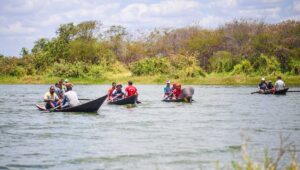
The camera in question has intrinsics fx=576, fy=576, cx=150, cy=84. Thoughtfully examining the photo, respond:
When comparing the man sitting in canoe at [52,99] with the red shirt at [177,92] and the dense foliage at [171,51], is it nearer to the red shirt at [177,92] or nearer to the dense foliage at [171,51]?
the red shirt at [177,92]

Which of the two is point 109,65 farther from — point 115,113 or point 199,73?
point 115,113

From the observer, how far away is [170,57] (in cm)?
6631

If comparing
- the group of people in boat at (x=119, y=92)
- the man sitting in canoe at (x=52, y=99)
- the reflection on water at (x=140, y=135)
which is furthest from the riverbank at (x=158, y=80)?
the man sitting in canoe at (x=52, y=99)

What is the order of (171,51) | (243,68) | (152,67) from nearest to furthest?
(243,68) → (152,67) → (171,51)

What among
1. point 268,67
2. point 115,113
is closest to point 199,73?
point 268,67

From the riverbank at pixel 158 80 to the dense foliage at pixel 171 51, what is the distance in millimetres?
917

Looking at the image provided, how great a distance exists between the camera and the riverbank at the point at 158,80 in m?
53.1

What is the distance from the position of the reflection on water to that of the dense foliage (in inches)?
1179

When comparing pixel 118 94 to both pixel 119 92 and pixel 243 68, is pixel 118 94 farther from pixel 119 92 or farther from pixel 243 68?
pixel 243 68

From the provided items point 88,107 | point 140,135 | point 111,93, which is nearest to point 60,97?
point 88,107

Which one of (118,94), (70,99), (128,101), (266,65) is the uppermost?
(266,65)

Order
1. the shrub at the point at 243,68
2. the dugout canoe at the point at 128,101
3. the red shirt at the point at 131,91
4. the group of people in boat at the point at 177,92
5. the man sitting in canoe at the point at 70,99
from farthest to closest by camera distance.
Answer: the shrub at the point at 243,68 < the group of people in boat at the point at 177,92 < the red shirt at the point at 131,91 < the dugout canoe at the point at 128,101 < the man sitting in canoe at the point at 70,99

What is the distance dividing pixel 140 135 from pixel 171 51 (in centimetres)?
5913

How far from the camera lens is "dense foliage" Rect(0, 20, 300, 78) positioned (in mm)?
57531
